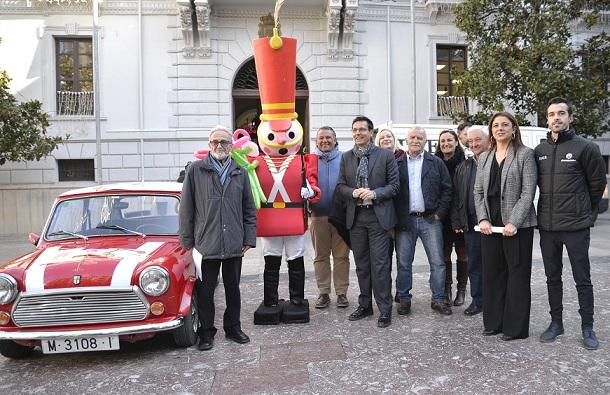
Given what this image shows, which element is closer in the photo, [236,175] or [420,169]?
[236,175]

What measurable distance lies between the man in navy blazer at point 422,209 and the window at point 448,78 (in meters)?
11.5

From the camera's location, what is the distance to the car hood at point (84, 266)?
13.1 feet

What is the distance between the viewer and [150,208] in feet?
17.3

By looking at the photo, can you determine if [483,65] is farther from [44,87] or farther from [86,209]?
[44,87]

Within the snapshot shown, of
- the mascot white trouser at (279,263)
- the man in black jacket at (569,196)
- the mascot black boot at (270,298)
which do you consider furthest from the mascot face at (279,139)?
the man in black jacket at (569,196)

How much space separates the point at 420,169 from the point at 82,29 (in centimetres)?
1316

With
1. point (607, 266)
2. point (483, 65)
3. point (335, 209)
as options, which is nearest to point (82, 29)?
point (483, 65)

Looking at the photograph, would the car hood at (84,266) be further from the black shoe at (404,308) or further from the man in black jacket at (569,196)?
the man in black jacket at (569,196)

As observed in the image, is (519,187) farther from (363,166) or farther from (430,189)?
(363,166)

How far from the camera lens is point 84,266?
4.10 metres

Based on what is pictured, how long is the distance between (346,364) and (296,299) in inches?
55.6

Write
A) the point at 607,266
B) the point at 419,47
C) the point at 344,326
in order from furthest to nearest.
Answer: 1. the point at 419,47
2. the point at 607,266
3. the point at 344,326

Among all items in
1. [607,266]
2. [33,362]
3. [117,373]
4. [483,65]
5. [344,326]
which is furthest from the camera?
[483,65]

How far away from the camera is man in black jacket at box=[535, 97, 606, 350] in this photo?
422 cm
